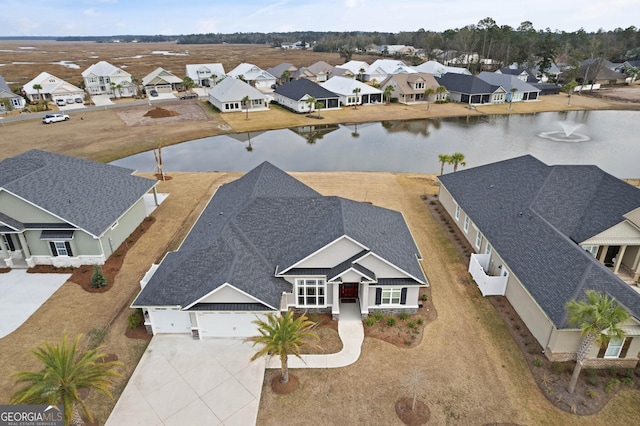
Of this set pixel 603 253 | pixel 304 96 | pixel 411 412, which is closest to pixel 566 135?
pixel 603 253

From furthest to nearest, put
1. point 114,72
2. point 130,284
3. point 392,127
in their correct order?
point 114,72
point 392,127
point 130,284

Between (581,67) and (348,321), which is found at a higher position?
(581,67)

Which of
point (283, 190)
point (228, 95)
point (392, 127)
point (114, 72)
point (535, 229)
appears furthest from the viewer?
point (114, 72)

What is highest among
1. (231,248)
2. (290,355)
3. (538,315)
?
(231,248)

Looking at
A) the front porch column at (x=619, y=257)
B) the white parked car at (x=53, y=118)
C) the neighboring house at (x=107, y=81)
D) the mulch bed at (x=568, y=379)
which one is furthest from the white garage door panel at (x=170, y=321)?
the neighboring house at (x=107, y=81)

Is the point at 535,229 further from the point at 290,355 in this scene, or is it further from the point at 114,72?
the point at 114,72

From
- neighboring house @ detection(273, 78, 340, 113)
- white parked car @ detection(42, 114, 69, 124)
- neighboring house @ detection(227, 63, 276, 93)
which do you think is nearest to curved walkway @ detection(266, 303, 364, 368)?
neighboring house @ detection(273, 78, 340, 113)

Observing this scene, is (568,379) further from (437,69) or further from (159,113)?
(437,69)

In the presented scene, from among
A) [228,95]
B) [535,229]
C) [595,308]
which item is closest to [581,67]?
[228,95]

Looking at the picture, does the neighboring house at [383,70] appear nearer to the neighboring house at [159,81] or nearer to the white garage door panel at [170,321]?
the neighboring house at [159,81]
